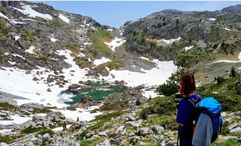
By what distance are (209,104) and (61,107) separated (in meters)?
97.8

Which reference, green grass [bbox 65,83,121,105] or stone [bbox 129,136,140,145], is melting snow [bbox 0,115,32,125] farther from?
stone [bbox 129,136,140,145]

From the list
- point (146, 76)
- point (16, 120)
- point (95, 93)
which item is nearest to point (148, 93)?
point (95, 93)

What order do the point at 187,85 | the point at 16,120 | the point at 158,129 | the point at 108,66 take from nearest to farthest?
the point at 187,85 → the point at 158,129 → the point at 16,120 → the point at 108,66

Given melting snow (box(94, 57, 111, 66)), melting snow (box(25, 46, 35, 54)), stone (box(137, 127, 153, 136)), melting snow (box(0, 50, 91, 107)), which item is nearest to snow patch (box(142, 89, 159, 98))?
melting snow (box(0, 50, 91, 107))

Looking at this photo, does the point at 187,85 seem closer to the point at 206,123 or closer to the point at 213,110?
the point at 213,110

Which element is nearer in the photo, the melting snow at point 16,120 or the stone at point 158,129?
the stone at point 158,129

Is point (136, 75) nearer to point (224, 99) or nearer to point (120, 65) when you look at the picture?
point (120, 65)

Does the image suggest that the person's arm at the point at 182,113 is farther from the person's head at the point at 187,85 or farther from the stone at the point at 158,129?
the stone at the point at 158,129

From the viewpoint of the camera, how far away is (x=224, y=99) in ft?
97.8

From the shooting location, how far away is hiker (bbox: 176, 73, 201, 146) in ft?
30.9

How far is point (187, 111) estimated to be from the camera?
372 inches

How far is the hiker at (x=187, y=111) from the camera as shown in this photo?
941 cm

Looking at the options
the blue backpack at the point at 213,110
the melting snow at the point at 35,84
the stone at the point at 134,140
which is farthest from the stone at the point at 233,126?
the melting snow at the point at 35,84

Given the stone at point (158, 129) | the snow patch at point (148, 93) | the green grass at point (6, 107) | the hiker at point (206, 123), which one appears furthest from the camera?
the snow patch at point (148, 93)
